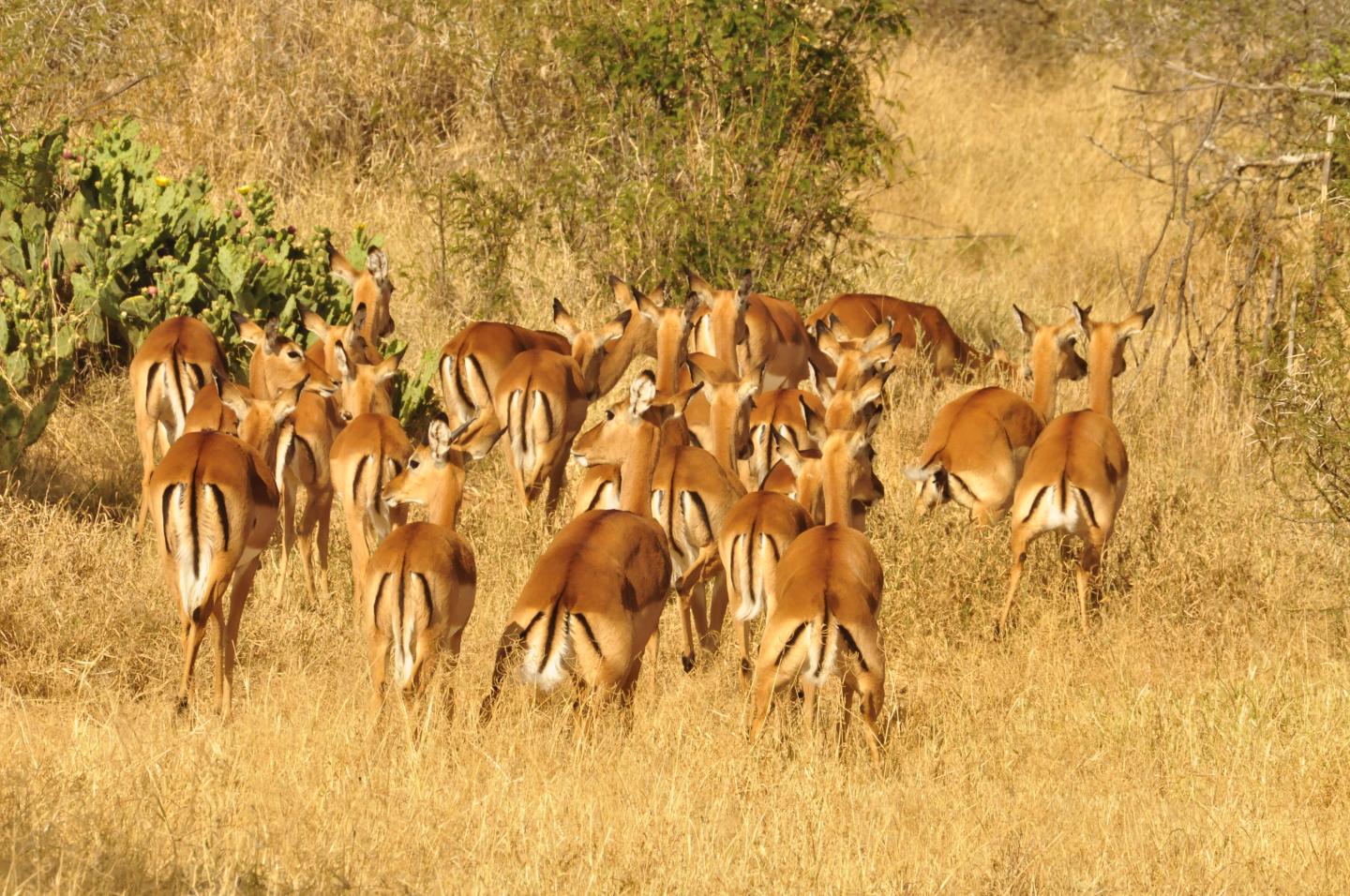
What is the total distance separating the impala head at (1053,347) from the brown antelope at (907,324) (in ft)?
4.41

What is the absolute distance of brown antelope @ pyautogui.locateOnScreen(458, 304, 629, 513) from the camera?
7945 mm

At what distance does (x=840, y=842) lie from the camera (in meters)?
4.70

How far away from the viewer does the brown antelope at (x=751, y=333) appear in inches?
352

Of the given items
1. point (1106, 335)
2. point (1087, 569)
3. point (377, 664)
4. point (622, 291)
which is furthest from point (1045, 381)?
point (377, 664)

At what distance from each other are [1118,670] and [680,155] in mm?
5513

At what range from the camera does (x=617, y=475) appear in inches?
275

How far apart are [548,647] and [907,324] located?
5.26m

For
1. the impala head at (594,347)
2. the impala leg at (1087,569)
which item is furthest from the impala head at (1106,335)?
the impala head at (594,347)

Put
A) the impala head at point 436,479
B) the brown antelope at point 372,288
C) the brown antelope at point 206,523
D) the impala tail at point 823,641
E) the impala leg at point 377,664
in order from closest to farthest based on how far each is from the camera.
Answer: the impala tail at point 823,641 < the impala leg at point 377,664 < the brown antelope at point 206,523 < the impala head at point 436,479 < the brown antelope at point 372,288

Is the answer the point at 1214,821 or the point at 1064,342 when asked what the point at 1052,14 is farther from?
the point at 1214,821

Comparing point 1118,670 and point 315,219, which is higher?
point 315,219

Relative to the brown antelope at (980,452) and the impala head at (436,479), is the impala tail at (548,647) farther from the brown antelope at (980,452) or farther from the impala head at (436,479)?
the brown antelope at (980,452)

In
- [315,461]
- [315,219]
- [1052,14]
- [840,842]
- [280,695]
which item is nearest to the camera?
[840,842]

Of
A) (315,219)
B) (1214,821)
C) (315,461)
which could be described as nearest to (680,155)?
(315,219)
